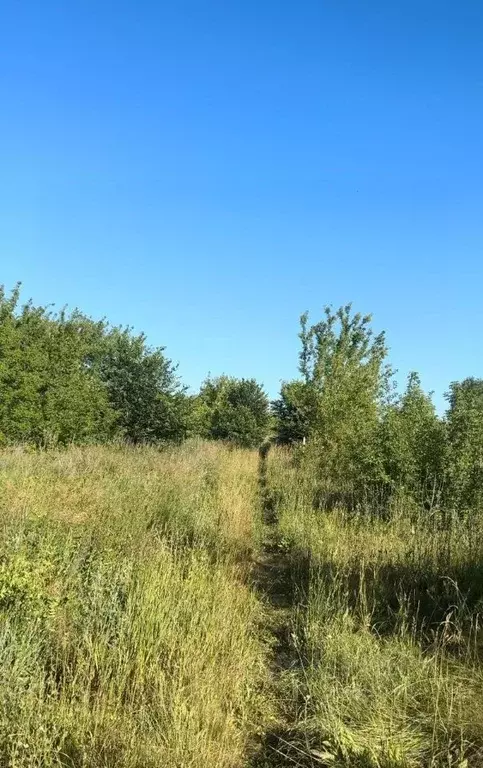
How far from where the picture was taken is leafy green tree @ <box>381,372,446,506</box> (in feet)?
29.0

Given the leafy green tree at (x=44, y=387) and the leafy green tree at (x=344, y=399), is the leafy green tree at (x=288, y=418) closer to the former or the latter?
the leafy green tree at (x=344, y=399)

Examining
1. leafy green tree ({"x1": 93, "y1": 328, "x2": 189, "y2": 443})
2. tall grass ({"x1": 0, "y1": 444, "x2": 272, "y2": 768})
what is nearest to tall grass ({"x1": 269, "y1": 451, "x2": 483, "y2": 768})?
tall grass ({"x1": 0, "y1": 444, "x2": 272, "y2": 768})

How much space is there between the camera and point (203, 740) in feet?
9.29

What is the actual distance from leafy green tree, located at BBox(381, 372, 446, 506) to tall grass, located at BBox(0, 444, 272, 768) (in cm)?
347

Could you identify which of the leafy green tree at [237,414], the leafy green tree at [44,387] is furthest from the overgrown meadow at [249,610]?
the leafy green tree at [237,414]

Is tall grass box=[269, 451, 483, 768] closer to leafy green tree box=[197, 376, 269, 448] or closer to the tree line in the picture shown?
the tree line

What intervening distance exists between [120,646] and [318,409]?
13.4m

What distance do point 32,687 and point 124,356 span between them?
17.7 metres

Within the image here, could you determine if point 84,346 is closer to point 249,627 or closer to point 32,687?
point 249,627

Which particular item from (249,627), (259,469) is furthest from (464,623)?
(259,469)

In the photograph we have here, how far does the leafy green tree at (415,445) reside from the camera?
8836 millimetres

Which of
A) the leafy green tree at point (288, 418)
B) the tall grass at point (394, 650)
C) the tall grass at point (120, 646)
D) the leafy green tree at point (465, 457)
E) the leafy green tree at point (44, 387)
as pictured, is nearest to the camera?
the tall grass at point (120, 646)

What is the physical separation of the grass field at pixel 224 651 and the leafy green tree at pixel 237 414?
21.9 m

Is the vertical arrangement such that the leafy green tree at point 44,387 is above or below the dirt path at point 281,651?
above
